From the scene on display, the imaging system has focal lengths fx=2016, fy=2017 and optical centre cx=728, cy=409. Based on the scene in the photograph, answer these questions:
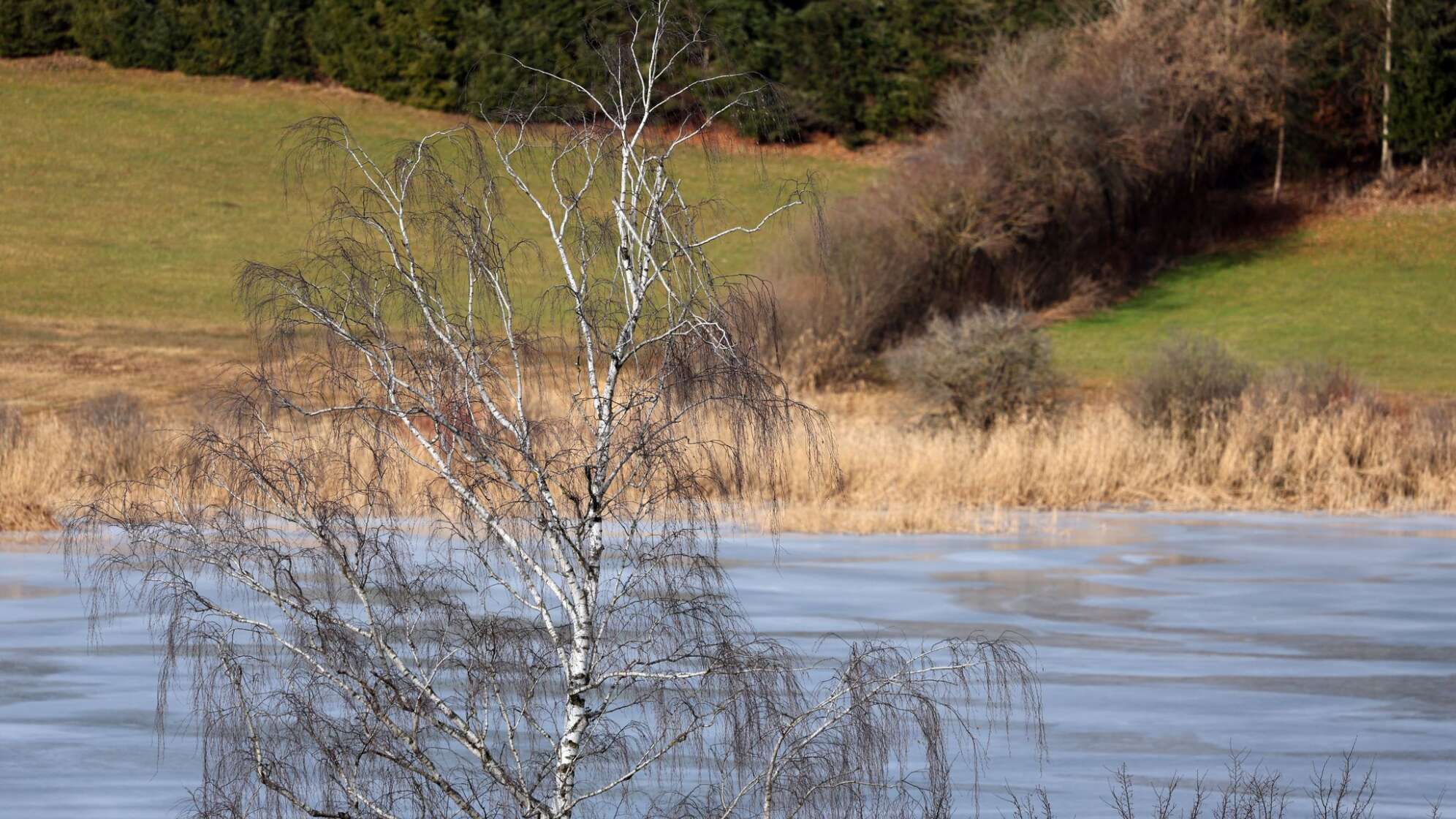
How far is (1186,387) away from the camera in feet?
87.2

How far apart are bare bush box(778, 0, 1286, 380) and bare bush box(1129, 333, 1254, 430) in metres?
9.88

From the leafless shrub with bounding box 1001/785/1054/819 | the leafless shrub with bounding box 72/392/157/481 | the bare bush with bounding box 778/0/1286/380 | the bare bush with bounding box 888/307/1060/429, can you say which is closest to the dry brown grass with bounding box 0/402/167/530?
the leafless shrub with bounding box 72/392/157/481

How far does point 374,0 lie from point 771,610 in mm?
43339

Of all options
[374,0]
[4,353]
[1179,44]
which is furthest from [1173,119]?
[4,353]

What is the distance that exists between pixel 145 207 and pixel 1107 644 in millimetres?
40520

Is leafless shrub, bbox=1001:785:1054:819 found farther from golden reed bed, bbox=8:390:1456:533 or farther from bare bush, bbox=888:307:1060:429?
bare bush, bbox=888:307:1060:429

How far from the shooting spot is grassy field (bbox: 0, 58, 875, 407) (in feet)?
114

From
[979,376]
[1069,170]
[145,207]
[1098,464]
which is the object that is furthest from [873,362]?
[145,207]

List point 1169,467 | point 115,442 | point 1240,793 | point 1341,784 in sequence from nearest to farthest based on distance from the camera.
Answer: point 1341,784, point 1240,793, point 115,442, point 1169,467

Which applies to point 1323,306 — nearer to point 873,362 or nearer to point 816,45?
point 873,362

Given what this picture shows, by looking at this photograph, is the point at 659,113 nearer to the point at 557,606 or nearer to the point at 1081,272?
the point at 557,606

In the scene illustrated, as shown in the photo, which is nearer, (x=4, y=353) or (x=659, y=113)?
(x=659, y=113)

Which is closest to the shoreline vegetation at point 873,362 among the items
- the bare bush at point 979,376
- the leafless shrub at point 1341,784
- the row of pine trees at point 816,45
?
the bare bush at point 979,376

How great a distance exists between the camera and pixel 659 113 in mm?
7148
